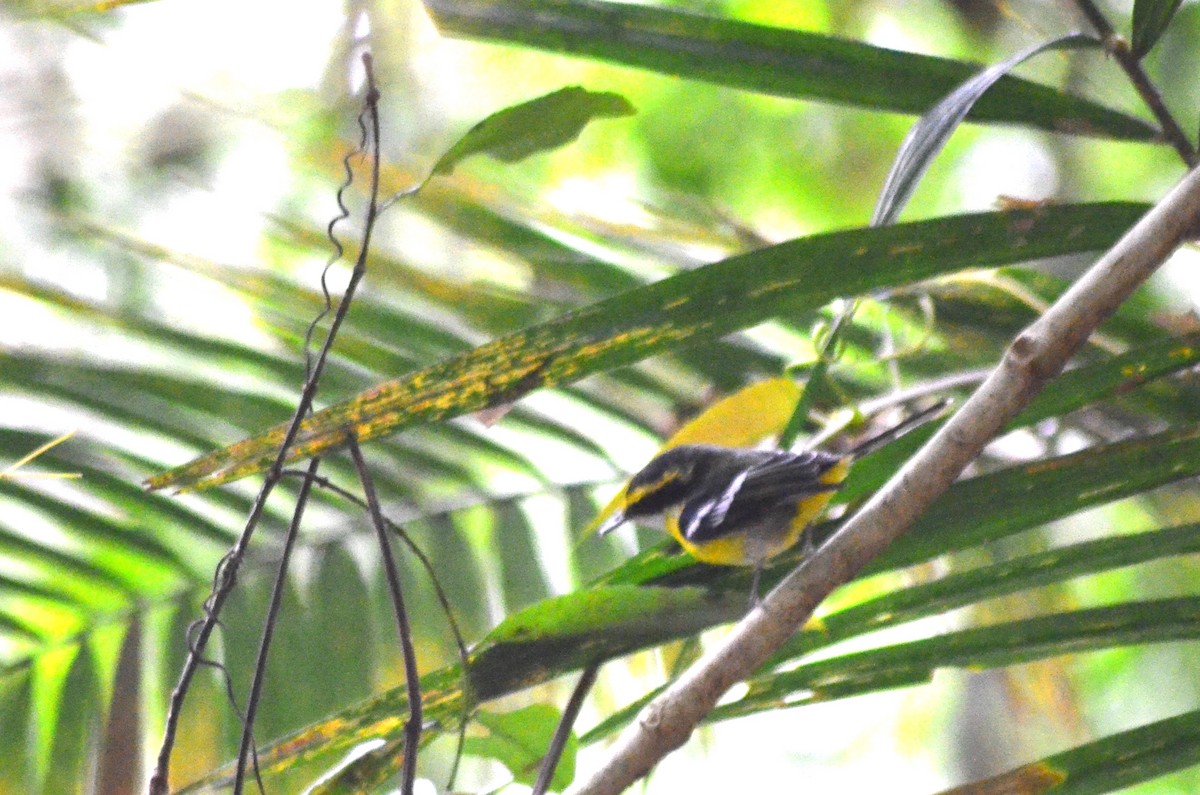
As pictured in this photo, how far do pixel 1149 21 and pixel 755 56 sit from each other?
10.8 inches

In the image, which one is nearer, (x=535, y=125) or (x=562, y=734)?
(x=562, y=734)

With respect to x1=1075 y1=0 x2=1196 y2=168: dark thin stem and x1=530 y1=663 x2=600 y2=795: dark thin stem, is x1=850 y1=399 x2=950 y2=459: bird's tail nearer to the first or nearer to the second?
x1=1075 y1=0 x2=1196 y2=168: dark thin stem

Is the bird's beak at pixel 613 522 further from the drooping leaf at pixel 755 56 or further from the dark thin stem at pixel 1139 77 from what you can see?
the dark thin stem at pixel 1139 77

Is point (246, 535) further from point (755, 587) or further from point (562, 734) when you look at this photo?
point (755, 587)

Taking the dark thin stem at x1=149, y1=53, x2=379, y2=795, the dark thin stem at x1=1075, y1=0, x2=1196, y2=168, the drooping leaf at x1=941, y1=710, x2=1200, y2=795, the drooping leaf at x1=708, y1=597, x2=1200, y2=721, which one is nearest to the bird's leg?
the drooping leaf at x1=708, y1=597, x2=1200, y2=721

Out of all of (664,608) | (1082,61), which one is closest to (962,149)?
(1082,61)

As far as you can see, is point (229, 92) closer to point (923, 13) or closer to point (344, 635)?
point (344, 635)

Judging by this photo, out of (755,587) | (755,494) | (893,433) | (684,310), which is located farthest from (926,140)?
(755,494)

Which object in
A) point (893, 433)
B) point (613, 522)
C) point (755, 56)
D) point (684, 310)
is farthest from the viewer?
point (613, 522)

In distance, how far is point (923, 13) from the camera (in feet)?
12.3

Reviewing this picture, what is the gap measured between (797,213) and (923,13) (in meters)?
0.71

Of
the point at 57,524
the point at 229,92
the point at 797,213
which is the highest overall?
the point at 797,213

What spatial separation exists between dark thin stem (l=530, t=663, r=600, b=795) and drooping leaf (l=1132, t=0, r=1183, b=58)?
1.87ft

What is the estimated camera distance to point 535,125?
81cm
